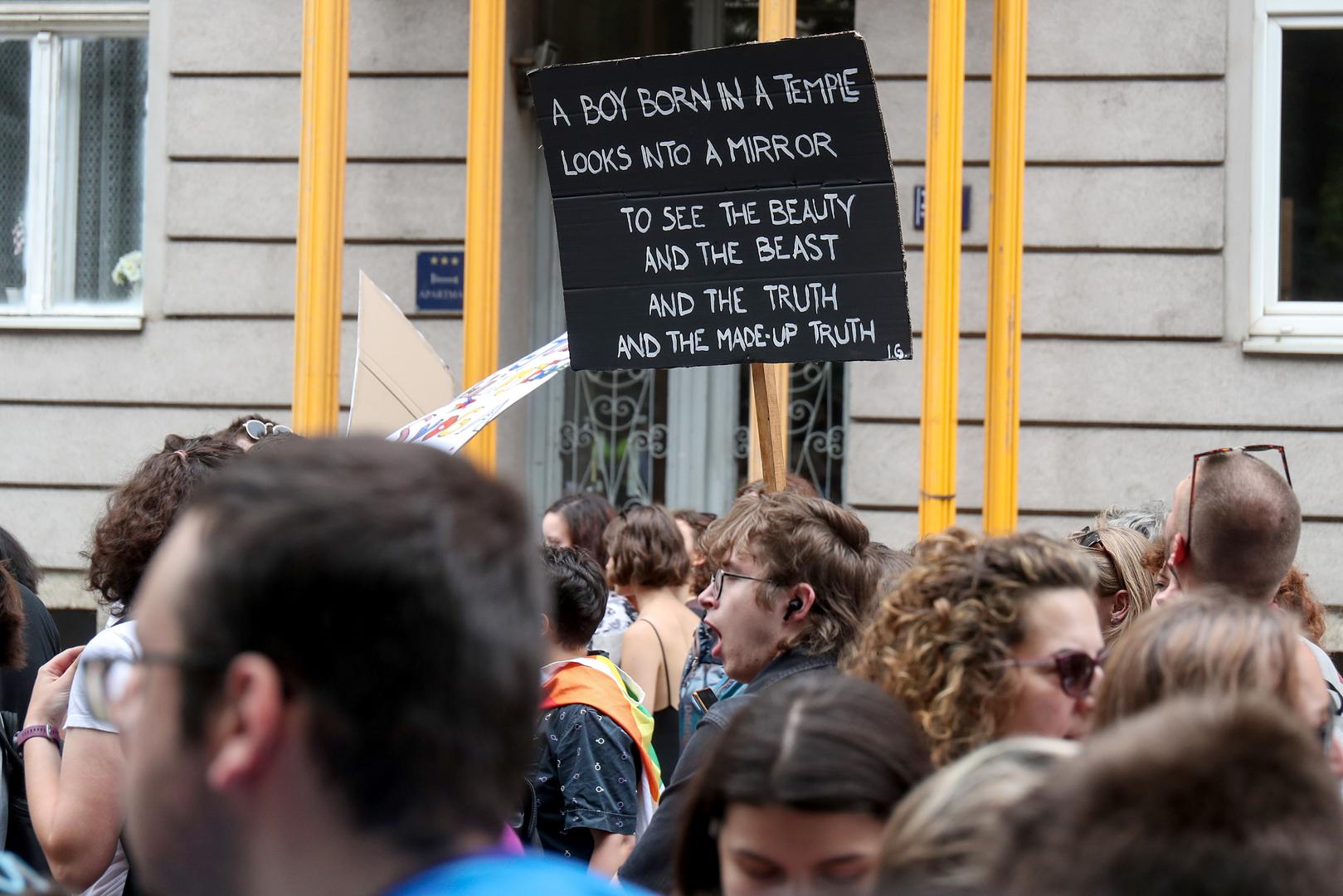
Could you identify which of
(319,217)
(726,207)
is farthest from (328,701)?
(319,217)

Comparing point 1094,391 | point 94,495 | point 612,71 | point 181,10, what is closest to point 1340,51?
point 1094,391

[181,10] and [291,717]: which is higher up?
[181,10]

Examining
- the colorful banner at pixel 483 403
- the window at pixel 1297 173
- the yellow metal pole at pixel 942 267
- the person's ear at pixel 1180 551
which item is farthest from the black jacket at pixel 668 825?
the window at pixel 1297 173

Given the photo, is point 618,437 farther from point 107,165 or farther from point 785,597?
point 785,597

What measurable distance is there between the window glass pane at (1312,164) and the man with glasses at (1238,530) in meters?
5.03

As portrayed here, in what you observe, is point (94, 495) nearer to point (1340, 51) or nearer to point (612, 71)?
point (612, 71)

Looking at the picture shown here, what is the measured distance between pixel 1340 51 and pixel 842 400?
3311 millimetres

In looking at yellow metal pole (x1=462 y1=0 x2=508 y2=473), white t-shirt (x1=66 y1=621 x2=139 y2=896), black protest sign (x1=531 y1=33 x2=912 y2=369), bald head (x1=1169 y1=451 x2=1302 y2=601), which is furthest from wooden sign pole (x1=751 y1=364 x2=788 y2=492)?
yellow metal pole (x1=462 y1=0 x2=508 y2=473)

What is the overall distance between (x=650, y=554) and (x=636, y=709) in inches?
55.6

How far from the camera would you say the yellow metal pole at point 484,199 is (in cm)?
709

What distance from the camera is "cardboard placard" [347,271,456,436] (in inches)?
190

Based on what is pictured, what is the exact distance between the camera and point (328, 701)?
1.24 m

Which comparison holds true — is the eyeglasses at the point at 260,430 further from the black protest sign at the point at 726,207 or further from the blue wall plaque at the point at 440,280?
the blue wall plaque at the point at 440,280

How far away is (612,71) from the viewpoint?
186 inches
